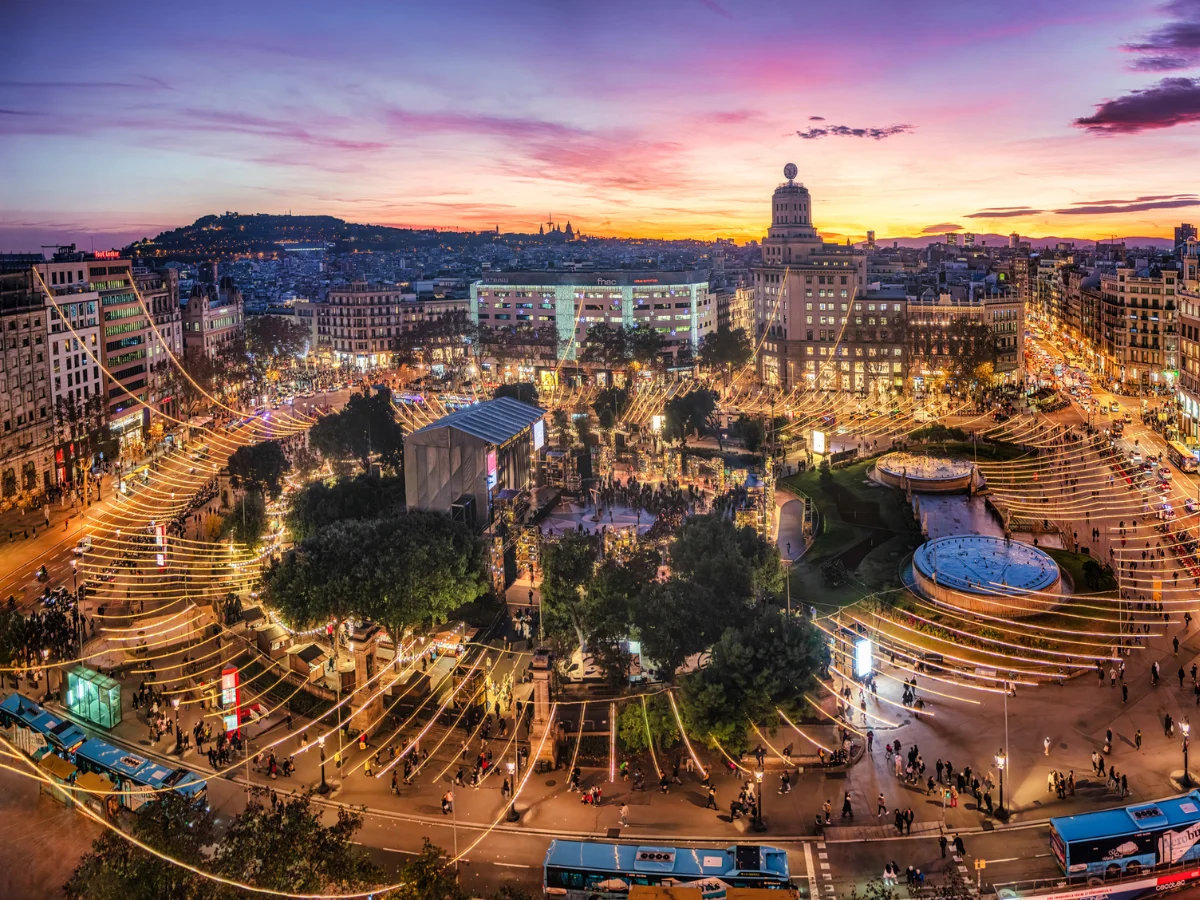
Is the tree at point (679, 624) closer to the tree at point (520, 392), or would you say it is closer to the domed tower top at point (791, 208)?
the tree at point (520, 392)

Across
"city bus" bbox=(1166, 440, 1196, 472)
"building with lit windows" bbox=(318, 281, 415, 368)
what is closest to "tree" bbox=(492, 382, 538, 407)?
"building with lit windows" bbox=(318, 281, 415, 368)

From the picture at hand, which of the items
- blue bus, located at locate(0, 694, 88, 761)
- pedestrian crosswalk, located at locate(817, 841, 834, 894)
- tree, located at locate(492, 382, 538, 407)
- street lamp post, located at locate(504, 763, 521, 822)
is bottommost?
pedestrian crosswalk, located at locate(817, 841, 834, 894)

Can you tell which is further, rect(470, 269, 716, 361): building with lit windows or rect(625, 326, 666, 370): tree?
rect(470, 269, 716, 361): building with lit windows

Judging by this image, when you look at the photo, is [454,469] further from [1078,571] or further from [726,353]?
[726,353]

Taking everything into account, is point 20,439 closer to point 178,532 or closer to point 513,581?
point 178,532

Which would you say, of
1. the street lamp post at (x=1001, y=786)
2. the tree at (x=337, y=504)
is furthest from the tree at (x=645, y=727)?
the tree at (x=337, y=504)

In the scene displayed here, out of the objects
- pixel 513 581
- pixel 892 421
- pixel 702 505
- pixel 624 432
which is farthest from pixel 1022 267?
pixel 513 581

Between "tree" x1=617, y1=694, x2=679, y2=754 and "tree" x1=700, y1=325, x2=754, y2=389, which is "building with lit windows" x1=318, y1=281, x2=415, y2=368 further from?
"tree" x1=617, y1=694, x2=679, y2=754
